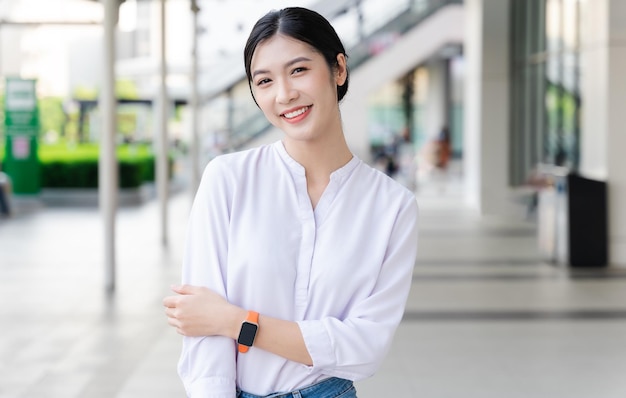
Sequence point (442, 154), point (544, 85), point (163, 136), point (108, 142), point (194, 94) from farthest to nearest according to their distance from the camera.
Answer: point (442, 154), point (544, 85), point (194, 94), point (163, 136), point (108, 142)

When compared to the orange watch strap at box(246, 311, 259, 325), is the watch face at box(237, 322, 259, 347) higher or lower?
lower

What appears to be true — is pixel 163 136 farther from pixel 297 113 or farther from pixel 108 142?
pixel 297 113

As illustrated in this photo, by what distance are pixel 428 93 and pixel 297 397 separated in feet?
156

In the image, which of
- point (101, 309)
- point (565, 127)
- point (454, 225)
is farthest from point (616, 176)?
point (101, 309)

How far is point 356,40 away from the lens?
24.4m

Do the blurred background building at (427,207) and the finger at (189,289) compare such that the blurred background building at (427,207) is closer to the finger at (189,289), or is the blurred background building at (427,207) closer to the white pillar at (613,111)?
the white pillar at (613,111)

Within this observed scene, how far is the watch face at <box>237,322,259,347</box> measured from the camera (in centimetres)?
173

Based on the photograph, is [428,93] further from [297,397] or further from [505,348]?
[297,397]

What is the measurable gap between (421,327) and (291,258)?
5569mm

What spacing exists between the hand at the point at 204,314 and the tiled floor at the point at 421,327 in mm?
3630

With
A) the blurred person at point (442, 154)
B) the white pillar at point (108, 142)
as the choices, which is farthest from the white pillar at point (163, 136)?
the blurred person at point (442, 154)

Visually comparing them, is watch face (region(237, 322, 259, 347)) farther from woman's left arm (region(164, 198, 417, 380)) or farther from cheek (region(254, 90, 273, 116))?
cheek (region(254, 90, 273, 116))

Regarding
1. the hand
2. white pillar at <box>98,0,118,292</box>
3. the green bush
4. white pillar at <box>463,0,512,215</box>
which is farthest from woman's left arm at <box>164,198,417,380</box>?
the green bush

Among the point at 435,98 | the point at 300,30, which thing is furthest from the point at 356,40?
the point at 435,98
